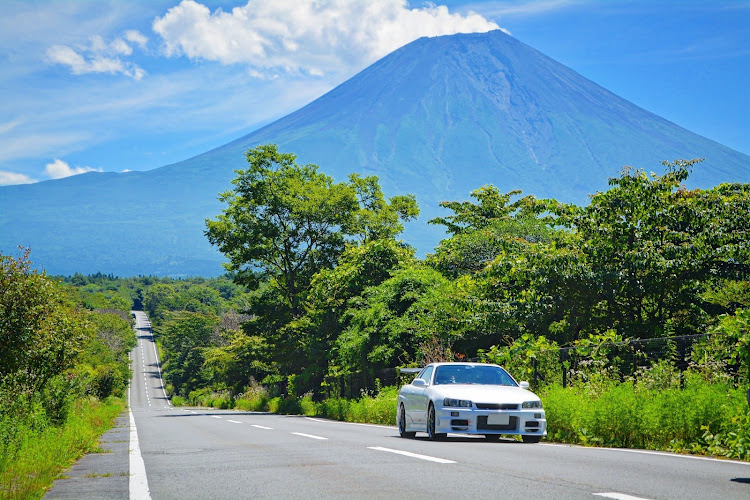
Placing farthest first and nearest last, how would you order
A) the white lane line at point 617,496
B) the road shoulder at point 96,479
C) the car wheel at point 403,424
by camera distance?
the car wheel at point 403,424
the road shoulder at point 96,479
the white lane line at point 617,496

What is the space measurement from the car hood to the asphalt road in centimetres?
76

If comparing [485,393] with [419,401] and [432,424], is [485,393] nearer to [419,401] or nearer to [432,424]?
[432,424]

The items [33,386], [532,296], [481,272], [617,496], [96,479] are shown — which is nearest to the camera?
[617,496]

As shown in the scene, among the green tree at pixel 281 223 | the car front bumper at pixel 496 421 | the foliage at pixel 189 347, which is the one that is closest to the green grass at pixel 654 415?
the car front bumper at pixel 496 421

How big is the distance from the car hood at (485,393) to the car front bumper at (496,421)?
7.1 inches

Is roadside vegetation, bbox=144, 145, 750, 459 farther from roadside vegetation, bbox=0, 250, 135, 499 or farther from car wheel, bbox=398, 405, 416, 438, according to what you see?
roadside vegetation, bbox=0, 250, 135, 499

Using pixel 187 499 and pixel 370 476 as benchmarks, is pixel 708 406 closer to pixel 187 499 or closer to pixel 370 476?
pixel 370 476

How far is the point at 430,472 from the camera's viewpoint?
32.1 ft

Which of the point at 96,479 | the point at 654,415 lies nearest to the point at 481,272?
the point at 654,415

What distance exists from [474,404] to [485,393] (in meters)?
0.38

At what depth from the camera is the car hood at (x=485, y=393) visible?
1444 centimetres

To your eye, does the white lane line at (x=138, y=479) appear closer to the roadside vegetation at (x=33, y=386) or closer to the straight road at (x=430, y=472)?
the straight road at (x=430, y=472)

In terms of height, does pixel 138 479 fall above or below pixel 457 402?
below

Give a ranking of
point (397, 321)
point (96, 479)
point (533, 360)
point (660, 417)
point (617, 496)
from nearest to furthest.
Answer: point (617, 496) < point (96, 479) < point (660, 417) < point (533, 360) < point (397, 321)
